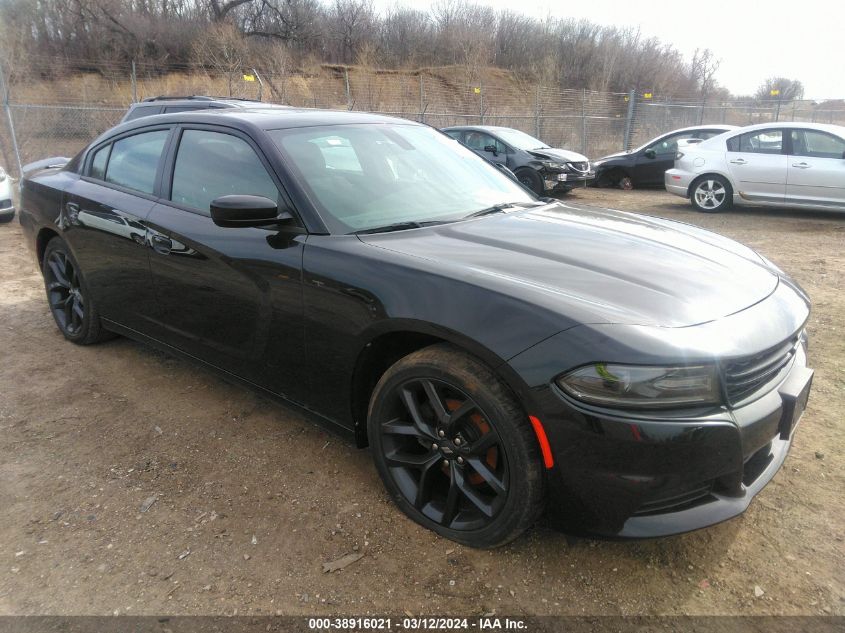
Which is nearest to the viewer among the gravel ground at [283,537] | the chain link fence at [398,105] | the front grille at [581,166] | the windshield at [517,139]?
the gravel ground at [283,537]

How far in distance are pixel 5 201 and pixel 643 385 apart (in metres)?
10.2

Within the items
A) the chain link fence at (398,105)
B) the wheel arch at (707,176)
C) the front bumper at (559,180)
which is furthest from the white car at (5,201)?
the wheel arch at (707,176)

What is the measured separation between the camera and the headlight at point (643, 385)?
5.65 ft

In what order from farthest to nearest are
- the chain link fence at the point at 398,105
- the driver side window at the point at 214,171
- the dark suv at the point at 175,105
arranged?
the chain link fence at the point at 398,105, the dark suv at the point at 175,105, the driver side window at the point at 214,171

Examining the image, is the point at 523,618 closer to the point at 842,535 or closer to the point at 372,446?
the point at 372,446

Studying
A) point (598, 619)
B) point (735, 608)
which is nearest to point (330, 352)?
point (598, 619)

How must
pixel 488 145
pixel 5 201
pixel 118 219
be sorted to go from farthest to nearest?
pixel 488 145, pixel 5 201, pixel 118 219

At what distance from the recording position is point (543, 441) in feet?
6.06

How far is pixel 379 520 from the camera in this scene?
235 centimetres

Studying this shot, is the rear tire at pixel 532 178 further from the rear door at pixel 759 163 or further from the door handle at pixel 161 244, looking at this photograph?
the door handle at pixel 161 244

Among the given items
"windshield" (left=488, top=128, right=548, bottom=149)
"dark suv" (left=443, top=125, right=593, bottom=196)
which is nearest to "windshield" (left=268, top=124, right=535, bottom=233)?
"dark suv" (left=443, top=125, right=593, bottom=196)

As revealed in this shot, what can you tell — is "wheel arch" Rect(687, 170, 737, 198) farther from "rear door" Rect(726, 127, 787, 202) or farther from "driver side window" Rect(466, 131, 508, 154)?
"driver side window" Rect(466, 131, 508, 154)

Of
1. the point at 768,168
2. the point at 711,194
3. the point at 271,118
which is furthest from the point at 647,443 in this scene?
the point at 711,194

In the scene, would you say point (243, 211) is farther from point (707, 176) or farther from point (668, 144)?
point (668, 144)
